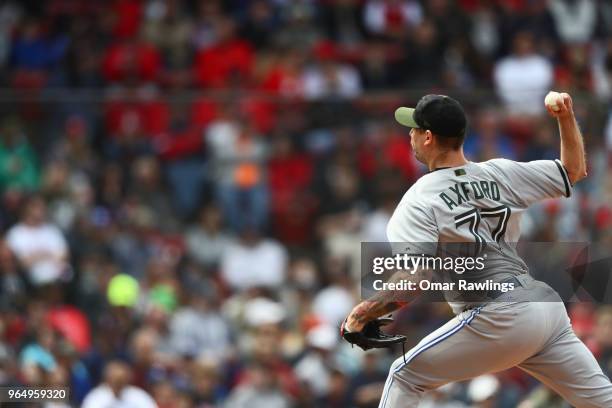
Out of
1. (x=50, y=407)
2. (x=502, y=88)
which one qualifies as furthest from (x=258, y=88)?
(x=50, y=407)

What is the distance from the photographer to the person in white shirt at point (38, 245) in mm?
11875

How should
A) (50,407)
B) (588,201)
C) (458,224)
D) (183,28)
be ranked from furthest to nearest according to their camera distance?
1. (183,28)
2. (588,201)
3. (50,407)
4. (458,224)

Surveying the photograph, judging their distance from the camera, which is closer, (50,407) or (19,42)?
(50,407)

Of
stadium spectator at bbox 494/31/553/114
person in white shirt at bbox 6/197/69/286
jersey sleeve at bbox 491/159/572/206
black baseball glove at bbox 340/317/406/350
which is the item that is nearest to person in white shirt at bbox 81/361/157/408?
person in white shirt at bbox 6/197/69/286

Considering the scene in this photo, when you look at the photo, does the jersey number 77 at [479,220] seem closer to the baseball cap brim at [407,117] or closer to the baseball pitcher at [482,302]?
the baseball pitcher at [482,302]

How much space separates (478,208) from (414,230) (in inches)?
15.2

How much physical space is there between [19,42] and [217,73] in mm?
2497

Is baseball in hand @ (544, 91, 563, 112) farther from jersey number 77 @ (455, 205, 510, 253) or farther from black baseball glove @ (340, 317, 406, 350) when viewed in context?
black baseball glove @ (340, 317, 406, 350)

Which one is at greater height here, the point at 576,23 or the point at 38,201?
the point at 576,23

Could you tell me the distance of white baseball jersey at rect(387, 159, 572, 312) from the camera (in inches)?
223

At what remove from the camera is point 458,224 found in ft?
18.9

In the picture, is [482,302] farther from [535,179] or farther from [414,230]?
[535,179]

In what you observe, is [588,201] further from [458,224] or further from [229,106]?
[458,224]

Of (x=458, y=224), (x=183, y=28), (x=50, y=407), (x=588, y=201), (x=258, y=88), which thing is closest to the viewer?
(x=458, y=224)
